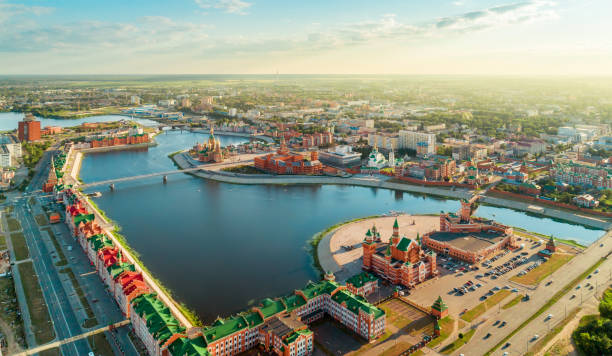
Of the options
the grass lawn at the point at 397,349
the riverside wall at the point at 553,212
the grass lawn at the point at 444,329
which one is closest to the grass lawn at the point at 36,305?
the grass lawn at the point at 397,349

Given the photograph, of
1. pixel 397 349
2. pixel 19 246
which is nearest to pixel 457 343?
pixel 397 349

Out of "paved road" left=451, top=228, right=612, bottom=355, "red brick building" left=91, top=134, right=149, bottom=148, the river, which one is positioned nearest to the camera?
"paved road" left=451, top=228, right=612, bottom=355

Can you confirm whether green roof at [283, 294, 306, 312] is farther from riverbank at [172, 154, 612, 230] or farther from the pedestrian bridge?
the pedestrian bridge

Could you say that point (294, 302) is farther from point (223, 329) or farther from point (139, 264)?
point (139, 264)

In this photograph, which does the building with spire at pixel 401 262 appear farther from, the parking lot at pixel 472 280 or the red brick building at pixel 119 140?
the red brick building at pixel 119 140

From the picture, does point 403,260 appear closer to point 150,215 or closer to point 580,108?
point 150,215

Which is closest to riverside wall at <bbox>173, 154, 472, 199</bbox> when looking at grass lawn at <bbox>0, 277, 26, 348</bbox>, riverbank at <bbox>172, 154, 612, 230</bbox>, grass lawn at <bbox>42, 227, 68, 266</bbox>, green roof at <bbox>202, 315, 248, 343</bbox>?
riverbank at <bbox>172, 154, 612, 230</bbox>
